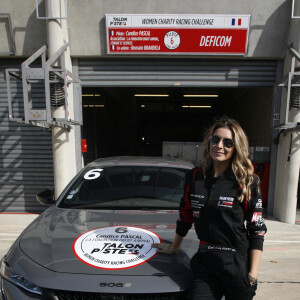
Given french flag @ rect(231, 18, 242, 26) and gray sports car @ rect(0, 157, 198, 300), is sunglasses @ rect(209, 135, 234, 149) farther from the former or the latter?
french flag @ rect(231, 18, 242, 26)

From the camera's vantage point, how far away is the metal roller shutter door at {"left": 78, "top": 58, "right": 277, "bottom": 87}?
5414 millimetres

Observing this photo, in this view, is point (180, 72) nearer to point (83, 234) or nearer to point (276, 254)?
point (276, 254)

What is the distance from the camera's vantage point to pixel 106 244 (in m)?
1.75

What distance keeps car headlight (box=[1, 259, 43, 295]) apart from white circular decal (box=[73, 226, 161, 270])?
0.31 m

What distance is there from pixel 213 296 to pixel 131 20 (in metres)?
5.29

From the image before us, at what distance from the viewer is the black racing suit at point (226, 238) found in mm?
1375

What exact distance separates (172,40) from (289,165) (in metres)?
3.83

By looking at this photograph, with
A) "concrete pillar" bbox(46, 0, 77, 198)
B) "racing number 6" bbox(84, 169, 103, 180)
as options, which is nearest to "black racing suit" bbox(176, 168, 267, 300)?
"racing number 6" bbox(84, 169, 103, 180)

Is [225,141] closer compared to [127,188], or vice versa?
[225,141]

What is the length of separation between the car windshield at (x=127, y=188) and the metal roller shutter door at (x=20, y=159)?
11.3 feet

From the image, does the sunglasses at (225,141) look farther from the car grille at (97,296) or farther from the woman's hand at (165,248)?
the car grille at (97,296)

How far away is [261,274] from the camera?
312 cm

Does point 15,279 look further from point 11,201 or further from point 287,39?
point 287,39

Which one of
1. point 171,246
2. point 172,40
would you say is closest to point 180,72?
point 172,40
